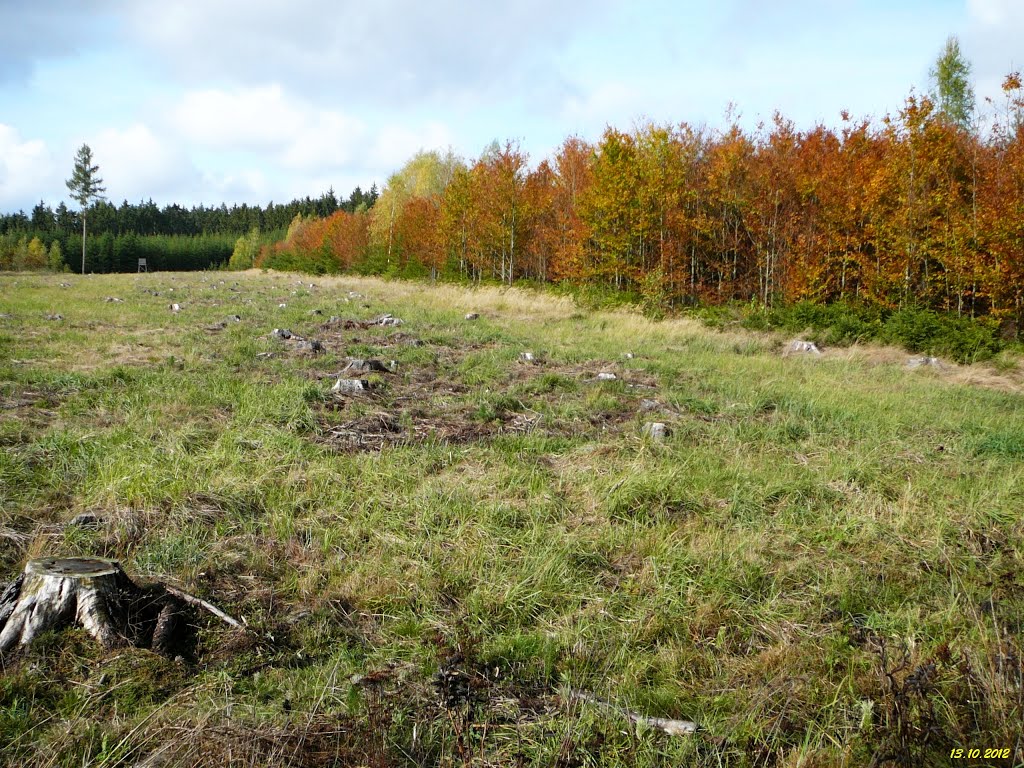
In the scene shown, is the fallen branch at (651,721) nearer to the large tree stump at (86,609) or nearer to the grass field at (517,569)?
the grass field at (517,569)

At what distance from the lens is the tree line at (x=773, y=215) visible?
54.4 feet

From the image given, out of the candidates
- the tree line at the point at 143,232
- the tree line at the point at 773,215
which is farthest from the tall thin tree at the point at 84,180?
the tree line at the point at 773,215

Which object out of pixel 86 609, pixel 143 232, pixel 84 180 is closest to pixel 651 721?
pixel 86 609

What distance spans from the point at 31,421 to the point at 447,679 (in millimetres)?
5604

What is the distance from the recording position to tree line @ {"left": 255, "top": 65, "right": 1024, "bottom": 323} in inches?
653

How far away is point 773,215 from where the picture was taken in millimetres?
21562

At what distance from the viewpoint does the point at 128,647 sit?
2840 mm

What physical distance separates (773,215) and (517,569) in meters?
21.3

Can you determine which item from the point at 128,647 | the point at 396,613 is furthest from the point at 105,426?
the point at 396,613

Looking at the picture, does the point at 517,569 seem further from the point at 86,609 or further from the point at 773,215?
the point at 773,215

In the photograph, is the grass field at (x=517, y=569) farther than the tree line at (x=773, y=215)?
No

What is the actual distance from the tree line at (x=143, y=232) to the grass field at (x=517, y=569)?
6189cm

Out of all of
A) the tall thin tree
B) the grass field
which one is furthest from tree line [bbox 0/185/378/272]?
the grass field

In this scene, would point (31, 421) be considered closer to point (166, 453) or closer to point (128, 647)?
point (166, 453)
